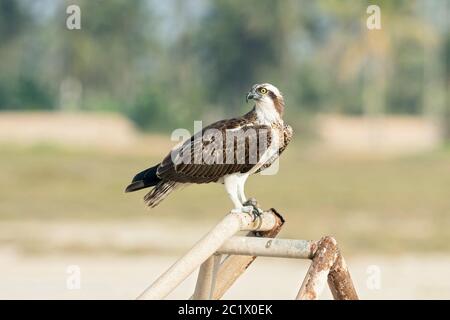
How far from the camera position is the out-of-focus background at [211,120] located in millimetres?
18844

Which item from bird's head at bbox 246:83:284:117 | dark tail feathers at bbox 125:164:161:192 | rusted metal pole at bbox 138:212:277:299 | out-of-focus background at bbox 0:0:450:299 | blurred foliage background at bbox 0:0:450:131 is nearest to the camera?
rusted metal pole at bbox 138:212:277:299

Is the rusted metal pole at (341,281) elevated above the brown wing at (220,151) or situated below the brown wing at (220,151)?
below

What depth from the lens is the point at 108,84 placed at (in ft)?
211

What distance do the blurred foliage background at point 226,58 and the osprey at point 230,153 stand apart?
143 feet

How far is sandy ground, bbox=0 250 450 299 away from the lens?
600 inches

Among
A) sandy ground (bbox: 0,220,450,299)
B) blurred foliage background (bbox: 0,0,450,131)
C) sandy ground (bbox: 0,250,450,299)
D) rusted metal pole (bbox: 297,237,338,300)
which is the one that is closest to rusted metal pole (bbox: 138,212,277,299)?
rusted metal pole (bbox: 297,237,338,300)

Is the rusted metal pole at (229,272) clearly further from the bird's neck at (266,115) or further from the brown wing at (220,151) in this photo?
the bird's neck at (266,115)

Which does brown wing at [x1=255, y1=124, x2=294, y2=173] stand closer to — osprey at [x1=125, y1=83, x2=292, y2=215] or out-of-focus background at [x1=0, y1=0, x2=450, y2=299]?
osprey at [x1=125, y1=83, x2=292, y2=215]

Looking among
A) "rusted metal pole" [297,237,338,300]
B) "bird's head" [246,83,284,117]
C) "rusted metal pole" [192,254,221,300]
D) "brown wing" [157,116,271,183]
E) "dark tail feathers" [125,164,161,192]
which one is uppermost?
"bird's head" [246,83,284,117]

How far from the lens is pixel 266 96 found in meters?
4.91

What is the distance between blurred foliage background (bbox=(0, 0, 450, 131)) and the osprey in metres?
43.5

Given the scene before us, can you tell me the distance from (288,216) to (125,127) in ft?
85.0

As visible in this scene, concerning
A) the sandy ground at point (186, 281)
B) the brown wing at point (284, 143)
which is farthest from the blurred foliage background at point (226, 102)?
the brown wing at point (284, 143)
